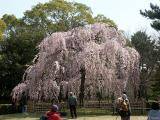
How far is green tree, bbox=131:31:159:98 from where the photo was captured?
4951 centimetres

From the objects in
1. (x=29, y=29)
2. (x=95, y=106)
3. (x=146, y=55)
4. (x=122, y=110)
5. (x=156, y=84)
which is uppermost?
(x=29, y=29)

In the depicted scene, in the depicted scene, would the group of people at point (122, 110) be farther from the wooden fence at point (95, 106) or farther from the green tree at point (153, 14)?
the green tree at point (153, 14)

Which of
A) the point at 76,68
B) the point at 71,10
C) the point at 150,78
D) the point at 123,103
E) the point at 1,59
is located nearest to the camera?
the point at 123,103

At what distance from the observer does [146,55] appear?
52062mm

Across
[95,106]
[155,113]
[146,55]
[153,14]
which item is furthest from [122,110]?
[146,55]

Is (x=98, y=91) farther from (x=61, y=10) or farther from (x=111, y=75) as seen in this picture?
(x=61, y=10)

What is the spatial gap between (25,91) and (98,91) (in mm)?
5494

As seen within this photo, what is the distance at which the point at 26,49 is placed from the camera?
46969 mm

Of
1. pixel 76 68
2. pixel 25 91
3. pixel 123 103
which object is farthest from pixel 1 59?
pixel 123 103

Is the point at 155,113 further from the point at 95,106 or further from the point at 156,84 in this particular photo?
the point at 156,84

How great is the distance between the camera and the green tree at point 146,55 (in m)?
49.5

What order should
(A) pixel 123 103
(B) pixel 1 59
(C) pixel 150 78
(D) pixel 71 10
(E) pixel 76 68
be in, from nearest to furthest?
(A) pixel 123 103 < (E) pixel 76 68 < (B) pixel 1 59 < (C) pixel 150 78 < (D) pixel 71 10

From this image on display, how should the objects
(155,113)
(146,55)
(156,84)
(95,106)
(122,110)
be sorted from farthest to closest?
(146,55), (156,84), (95,106), (122,110), (155,113)

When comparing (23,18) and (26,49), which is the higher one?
(23,18)
